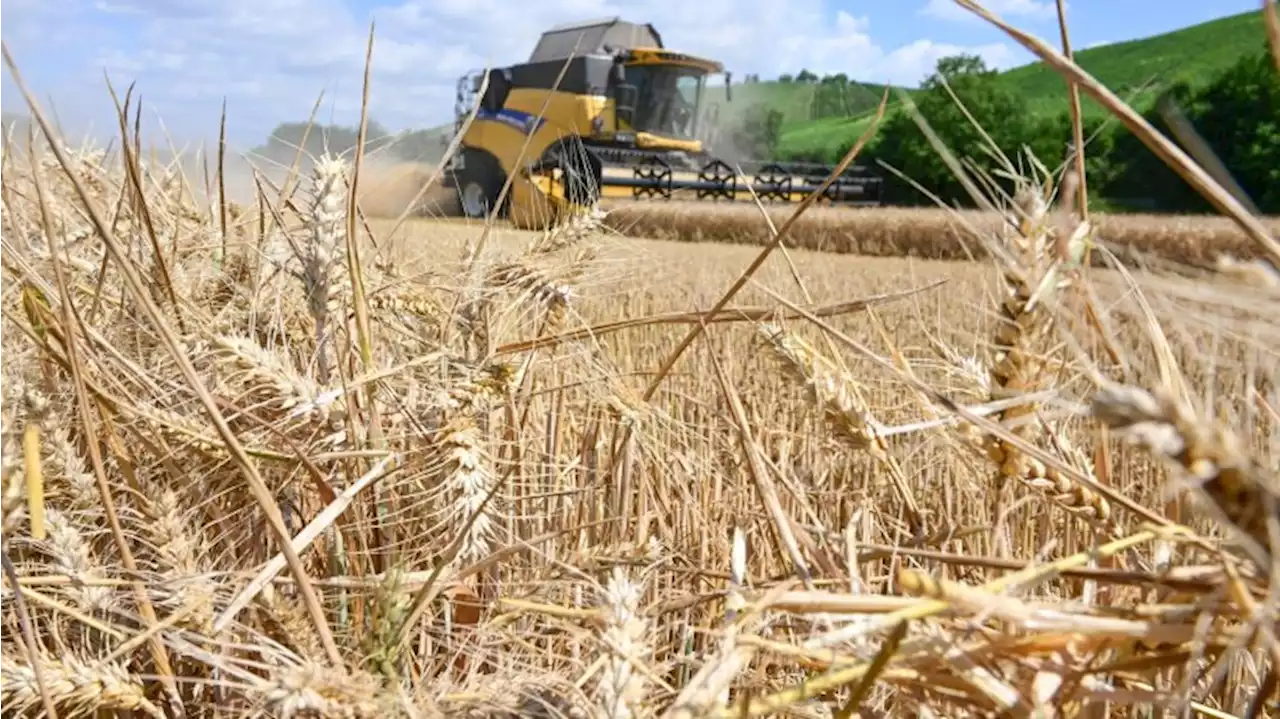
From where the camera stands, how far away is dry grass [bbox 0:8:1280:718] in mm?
393

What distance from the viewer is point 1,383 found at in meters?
0.77

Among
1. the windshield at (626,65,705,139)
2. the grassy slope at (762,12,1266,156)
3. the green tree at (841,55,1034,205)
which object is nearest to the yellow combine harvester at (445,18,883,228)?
the windshield at (626,65,705,139)

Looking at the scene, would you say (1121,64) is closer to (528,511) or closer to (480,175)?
(480,175)

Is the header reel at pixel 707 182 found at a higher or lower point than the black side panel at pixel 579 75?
lower

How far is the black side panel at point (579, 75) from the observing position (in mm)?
11672

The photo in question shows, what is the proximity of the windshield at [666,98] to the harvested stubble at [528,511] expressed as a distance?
10598 millimetres

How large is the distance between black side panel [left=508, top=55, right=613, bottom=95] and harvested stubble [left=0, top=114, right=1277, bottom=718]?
1066 cm

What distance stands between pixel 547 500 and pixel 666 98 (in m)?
11.2

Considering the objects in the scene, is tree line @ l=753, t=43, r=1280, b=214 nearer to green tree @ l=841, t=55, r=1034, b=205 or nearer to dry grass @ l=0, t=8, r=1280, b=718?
green tree @ l=841, t=55, r=1034, b=205

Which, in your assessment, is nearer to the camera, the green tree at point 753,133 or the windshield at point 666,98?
the windshield at point 666,98

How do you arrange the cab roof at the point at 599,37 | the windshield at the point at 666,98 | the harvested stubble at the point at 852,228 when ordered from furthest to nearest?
the cab roof at the point at 599,37, the windshield at the point at 666,98, the harvested stubble at the point at 852,228

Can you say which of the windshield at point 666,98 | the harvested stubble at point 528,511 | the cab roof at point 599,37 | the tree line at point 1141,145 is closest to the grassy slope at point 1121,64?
the tree line at point 1141,145

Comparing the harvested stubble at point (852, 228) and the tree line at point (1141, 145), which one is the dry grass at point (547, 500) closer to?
the harvested stubble at point (852, 228)

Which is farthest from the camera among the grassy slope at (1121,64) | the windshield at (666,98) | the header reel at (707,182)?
the grassy slope at (1121,64)
